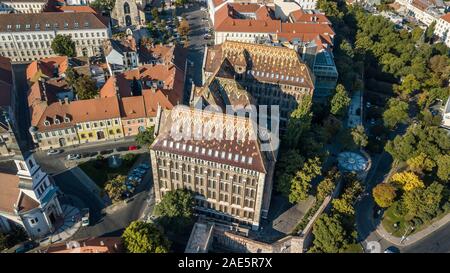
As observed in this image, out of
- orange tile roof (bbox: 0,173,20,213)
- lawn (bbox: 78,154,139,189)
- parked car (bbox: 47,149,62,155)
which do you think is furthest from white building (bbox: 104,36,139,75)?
orange tile roof (bbox: 0,173,20,213)

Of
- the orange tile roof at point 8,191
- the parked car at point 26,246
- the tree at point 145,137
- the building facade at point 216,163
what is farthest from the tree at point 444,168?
the orange tile roof at point 8,191

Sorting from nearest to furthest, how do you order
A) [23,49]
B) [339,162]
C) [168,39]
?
[339,162] < [23,49] < [168,39]

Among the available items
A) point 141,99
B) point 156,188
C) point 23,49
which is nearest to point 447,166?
point 156,188

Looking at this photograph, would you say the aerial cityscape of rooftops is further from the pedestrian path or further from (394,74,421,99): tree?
(394,74,421,99): tree

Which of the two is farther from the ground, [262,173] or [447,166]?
[262,173]

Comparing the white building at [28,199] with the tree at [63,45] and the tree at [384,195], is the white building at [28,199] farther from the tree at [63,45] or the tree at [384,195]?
the tree at [63,45]

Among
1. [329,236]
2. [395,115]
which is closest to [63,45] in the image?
[329,236]

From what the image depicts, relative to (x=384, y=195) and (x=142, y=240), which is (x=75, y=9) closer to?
(x=142, y=240)

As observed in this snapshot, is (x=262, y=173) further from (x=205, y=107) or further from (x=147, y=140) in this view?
(x=147, y=140)
